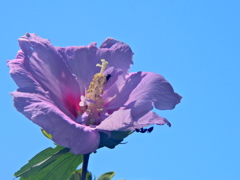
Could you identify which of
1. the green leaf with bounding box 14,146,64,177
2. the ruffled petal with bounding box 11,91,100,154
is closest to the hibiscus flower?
the ruffled petal with bounding box 11,91,100,154

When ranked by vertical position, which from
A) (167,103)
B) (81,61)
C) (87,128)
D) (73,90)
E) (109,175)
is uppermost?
(81,61)

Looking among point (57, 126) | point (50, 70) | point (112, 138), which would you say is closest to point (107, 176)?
point (112, 138)

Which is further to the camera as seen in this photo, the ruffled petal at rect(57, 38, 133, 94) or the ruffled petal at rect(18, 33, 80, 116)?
the ruffled petal at rect(57, 38, 133, 94)

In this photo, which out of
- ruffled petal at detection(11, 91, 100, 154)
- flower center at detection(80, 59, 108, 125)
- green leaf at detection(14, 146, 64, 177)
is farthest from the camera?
flower center at detection(80, 59, 108, 125)

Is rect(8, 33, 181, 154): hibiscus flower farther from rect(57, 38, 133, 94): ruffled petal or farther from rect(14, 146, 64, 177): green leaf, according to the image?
rect(14, 146, 64, 177): green leaf

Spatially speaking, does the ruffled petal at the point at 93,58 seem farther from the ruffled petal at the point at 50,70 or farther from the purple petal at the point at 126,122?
the purple petal at the point at 126,122

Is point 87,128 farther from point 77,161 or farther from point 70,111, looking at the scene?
point 70,111

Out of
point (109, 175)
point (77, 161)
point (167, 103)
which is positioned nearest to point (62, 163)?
point (77, 161)
